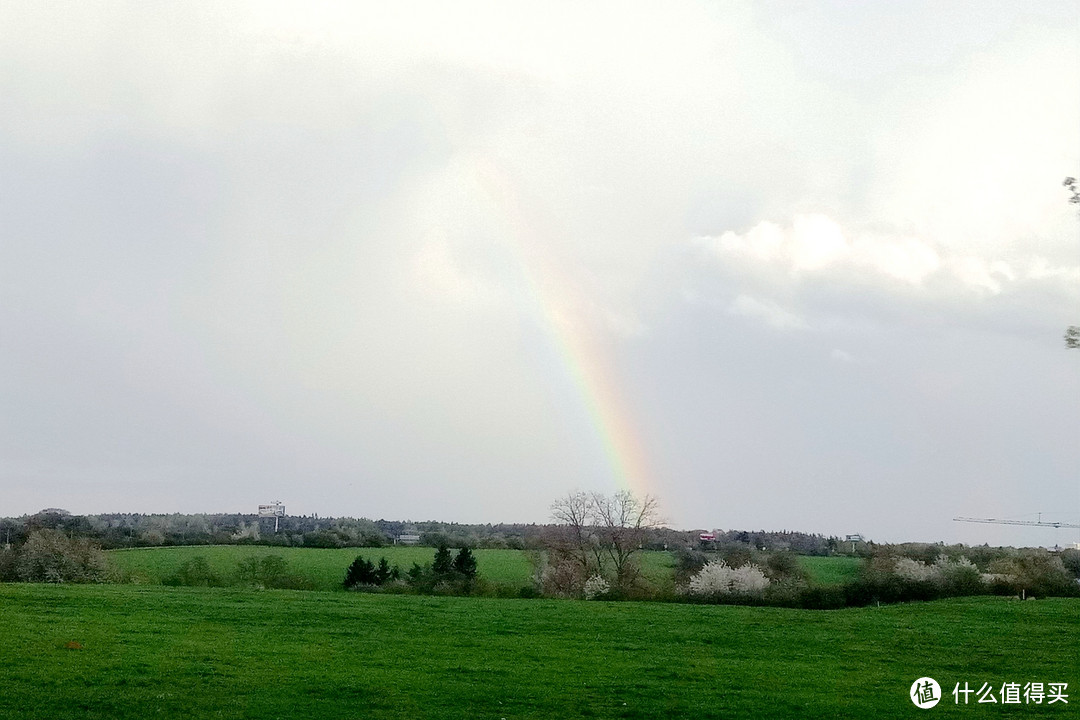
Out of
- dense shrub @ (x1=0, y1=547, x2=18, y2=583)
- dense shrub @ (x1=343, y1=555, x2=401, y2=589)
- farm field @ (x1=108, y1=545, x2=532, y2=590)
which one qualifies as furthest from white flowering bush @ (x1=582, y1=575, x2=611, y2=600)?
dense shrub @ (x1=0, y1=547, x2=18, y2=583)

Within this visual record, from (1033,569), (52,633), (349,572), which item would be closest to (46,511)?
(349,572)

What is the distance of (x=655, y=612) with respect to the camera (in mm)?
37344

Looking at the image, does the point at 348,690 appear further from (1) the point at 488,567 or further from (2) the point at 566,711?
(1) the point at 488,567

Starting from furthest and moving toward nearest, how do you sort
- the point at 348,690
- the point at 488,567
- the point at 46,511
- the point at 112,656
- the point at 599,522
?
1. the point at 46,511
2. the point at 488,567
3. the point at 599,522
4. the point at 112,656
5. the point at 348,690

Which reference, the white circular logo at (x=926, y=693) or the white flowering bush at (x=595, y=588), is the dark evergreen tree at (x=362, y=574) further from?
the white circular logo at (x=926, y=693)

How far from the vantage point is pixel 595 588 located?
53.2 m

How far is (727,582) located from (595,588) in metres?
7.24

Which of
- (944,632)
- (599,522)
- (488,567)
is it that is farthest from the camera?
(488,567)

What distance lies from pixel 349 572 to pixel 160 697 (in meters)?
46.6

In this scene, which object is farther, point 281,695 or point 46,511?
point 46,511

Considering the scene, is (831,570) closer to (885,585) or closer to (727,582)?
(727,582)

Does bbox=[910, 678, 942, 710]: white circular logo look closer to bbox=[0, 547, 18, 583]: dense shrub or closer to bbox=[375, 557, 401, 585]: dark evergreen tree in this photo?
bbox=[375, 557, 401, 585]: dark evergreen tree

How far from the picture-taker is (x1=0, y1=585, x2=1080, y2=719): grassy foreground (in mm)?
19125

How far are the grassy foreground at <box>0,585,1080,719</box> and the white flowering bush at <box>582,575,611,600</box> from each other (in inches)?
526
